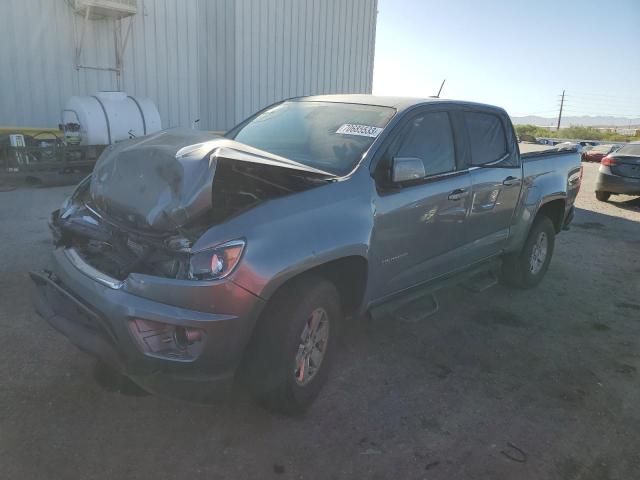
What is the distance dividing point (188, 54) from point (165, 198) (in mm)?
12342

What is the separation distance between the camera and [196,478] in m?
2.48

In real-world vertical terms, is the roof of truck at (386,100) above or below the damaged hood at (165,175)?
above

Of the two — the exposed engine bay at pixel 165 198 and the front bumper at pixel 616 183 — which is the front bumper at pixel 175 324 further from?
the front bumper at pixel 616 183

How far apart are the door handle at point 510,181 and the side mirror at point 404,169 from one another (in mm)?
1619

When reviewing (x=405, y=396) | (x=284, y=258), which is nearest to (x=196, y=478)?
(x=284, y=258)

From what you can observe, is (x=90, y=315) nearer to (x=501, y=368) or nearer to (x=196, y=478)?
(x=196, y=478)

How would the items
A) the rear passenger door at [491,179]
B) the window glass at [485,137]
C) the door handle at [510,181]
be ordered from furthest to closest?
1. the door handle at [510,181]
2. the window glass at [485,137]
3. the rear passenger door at [491,179]

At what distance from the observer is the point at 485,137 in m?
4.70

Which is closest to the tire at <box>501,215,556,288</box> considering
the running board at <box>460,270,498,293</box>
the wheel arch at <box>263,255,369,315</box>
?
the running board at <box>460,270,498,293</box>

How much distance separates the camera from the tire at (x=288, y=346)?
2715 millimetres

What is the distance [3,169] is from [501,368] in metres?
9.50

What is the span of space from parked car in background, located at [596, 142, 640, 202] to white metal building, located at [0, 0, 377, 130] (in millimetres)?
9447

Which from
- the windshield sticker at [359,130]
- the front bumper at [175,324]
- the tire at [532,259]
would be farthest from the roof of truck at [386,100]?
the front bumper at [175,324]

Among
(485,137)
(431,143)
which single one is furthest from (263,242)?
(485,137)
